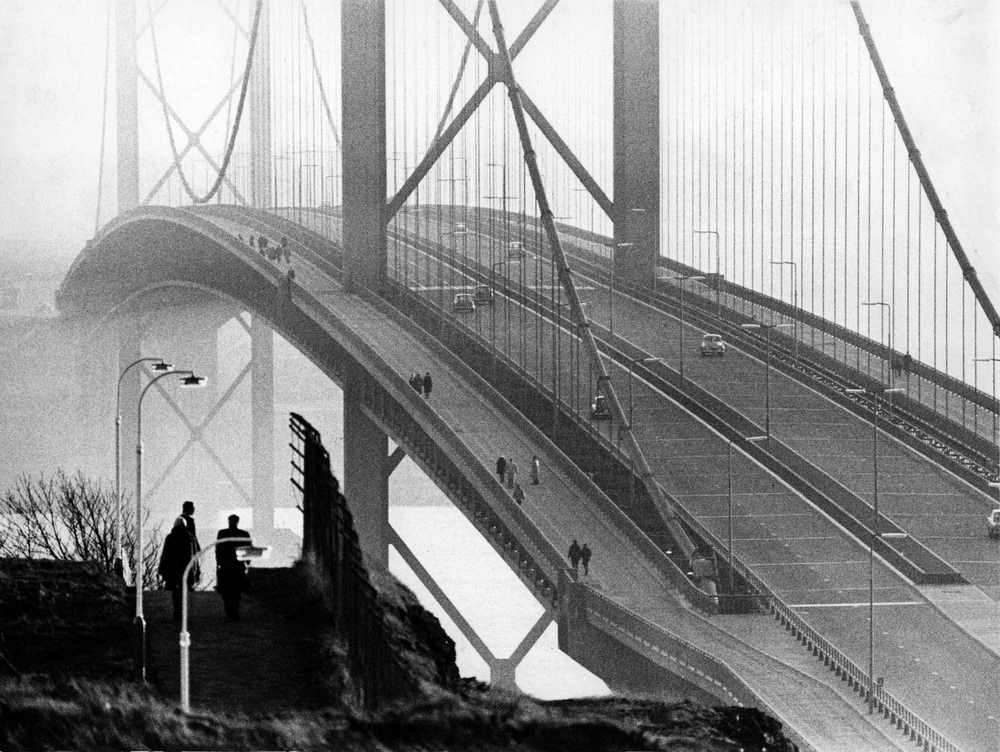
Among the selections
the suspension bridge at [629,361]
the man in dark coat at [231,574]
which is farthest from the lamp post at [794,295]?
the man in dark coat at [231,574]

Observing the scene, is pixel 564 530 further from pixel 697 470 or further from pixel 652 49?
pixel 652 49

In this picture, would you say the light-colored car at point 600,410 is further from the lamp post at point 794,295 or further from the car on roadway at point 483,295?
the car on roadway at point 483,295

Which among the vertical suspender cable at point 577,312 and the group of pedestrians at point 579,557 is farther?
the vertical suspender cable at point 577,312

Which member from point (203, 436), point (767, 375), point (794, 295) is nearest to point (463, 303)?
point (794, 295)

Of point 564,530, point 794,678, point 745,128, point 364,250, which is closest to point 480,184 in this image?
point 364,250

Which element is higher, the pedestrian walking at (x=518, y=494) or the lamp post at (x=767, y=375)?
the lamp post at (x=767, y=375)

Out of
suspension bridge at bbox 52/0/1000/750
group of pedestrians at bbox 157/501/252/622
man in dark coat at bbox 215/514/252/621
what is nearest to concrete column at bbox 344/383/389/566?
suspension bridge at bbox 52/0/1000/750

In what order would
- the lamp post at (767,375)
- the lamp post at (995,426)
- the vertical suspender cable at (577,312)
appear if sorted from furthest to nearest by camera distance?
the lamp post at (767,375) → the lamp post at (995,426) → the vertical suspender cable at (577,312)
